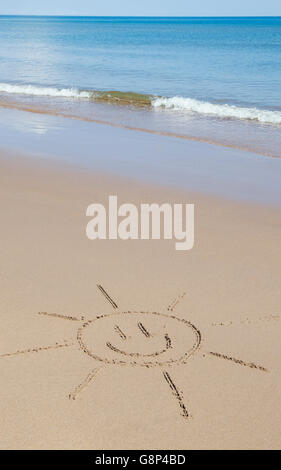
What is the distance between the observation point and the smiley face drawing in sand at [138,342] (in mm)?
3045

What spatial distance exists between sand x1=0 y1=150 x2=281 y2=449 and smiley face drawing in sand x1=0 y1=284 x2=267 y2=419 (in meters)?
0.01

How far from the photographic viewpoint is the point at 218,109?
44.4 feet

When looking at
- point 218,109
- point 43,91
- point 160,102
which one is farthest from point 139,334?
point 43,91

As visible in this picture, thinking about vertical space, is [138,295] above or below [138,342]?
above

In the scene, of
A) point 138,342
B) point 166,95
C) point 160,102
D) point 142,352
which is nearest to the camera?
point 142,352

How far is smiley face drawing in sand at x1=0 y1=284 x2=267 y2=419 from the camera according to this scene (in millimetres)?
3045

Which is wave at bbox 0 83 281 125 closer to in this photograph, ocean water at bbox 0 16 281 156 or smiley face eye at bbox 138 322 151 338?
ocean water at bbox 0 16 281 156

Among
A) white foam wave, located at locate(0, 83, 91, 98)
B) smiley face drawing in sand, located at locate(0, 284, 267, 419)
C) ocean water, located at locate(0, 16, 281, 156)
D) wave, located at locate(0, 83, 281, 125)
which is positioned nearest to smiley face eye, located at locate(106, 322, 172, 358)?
smiley face drawing in sand, located at locate(0, 284, 267, 419)

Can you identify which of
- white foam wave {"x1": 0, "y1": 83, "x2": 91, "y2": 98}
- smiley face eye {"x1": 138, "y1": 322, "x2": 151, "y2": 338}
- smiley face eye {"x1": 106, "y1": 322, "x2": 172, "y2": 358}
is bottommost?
smiley face eye {"x1": 106, "y1": 322, "x2": 172, "y2": 358}

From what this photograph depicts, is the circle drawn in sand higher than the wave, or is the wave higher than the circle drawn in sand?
the wave

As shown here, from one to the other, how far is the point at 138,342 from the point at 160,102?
1258 centimetres

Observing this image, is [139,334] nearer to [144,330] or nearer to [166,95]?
[144,330]

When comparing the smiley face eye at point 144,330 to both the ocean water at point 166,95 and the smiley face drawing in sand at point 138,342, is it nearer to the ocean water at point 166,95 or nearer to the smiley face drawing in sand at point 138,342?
the smiley face drawing in sand at point 138,342

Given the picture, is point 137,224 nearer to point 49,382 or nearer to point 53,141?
point 49,382
